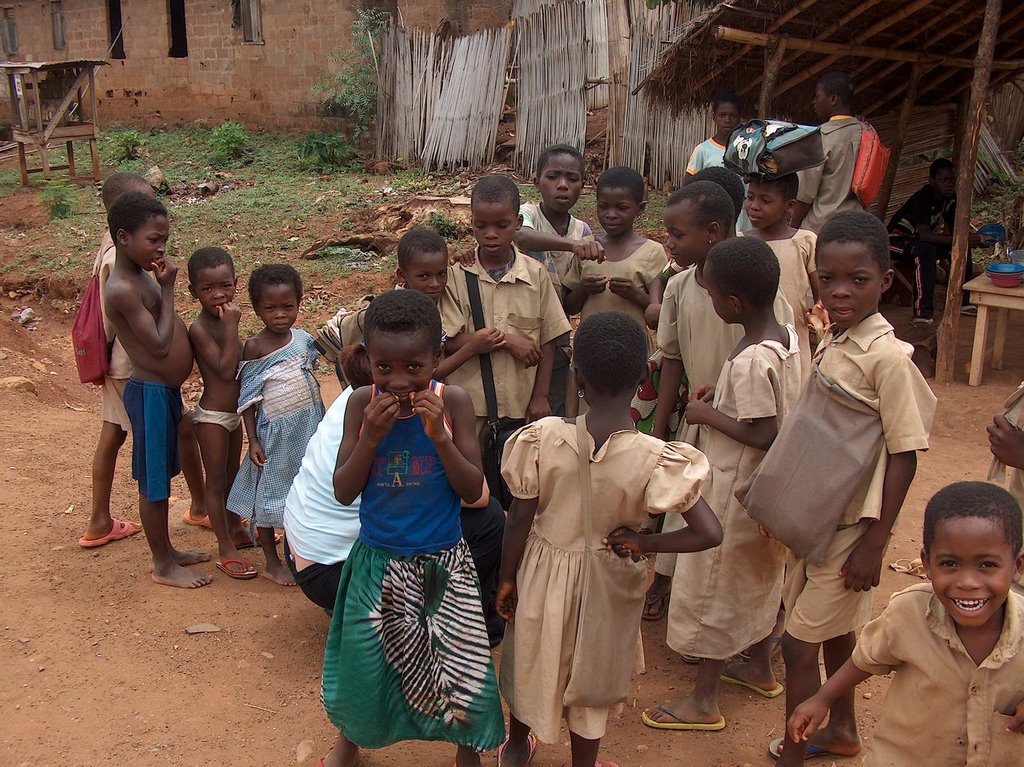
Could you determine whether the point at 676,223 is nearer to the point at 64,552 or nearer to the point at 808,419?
the point at 808,419

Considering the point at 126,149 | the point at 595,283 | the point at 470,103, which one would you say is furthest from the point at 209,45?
the point at 595,283

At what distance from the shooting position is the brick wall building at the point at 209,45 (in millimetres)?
15461

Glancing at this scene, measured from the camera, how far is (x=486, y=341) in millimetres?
3391

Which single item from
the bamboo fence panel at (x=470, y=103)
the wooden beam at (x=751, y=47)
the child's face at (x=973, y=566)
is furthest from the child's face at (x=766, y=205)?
the bamboo fence panel at (x=470, y=103)

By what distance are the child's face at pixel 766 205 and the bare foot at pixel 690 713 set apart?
68.6 inches

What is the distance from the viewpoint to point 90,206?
12625 millimetres

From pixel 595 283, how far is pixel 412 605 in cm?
167

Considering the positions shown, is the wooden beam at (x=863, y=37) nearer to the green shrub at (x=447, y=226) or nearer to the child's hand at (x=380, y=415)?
the green shrub at (x=447, y=226)

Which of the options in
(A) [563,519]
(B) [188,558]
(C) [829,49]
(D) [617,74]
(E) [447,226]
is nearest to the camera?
(A) [563,519]

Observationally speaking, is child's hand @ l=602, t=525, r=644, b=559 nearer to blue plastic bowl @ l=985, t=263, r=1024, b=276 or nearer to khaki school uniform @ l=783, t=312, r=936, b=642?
khaki school uniform @ l=783, t=312, r=936, b=642

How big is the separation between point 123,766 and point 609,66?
1043 centimetres

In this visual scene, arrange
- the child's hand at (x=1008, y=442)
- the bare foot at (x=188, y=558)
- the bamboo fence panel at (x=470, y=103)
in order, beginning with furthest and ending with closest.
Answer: the bamboo fence panel at (x=470, y=103)
the bare foot at (x=188, y=558)
the child's hand at (x=1008, y=442)

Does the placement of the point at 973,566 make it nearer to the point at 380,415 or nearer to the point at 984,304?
the point at 380,415

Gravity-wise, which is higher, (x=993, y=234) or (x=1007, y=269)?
(x=993, y=234)
